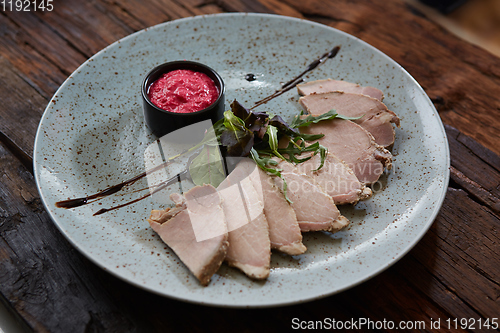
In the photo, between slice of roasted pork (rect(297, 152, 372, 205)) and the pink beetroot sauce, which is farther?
the pink beetroot sauce

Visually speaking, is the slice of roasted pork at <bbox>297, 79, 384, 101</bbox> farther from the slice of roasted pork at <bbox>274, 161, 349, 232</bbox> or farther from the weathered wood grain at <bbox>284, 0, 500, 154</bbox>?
the slice of roasted pork at <bbox>274, 161, 349, 232</bbox>

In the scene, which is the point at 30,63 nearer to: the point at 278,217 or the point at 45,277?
the point at 45,277

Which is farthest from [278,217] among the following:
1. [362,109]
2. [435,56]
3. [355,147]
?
[435,56]

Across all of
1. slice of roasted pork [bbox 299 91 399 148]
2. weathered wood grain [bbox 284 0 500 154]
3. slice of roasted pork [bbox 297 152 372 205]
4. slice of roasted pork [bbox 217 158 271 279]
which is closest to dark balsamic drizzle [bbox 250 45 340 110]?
slice of roasted pork [bbox 299 91 399 148]

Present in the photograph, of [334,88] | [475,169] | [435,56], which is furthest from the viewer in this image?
[435,56]

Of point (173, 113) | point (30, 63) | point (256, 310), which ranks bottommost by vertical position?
point (256, 310)

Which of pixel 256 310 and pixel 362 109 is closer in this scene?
pixel 256 310

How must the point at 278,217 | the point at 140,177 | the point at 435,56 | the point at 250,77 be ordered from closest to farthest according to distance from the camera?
the point at 278,217 < the point at 140,177 < the point at 250,77 < the point at 435,56
